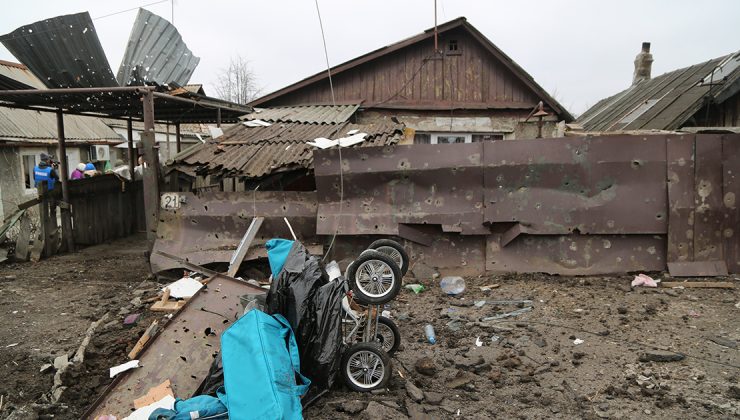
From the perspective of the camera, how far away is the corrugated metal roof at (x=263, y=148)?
724 cm

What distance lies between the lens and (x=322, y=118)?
10.4m

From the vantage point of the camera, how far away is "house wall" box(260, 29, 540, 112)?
1213 centimetres

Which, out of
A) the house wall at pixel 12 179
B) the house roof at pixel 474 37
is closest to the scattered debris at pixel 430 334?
the house roof at pixel 474 37

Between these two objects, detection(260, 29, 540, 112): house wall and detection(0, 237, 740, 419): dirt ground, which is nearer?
detection(0, 237, 740, 419): dirt ground

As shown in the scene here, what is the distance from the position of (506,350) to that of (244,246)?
385cm

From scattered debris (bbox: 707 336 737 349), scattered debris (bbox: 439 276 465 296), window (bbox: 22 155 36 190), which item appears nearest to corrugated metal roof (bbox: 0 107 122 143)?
window (bbox: 22 155 36 190)

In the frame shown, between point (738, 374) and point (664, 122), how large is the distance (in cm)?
820

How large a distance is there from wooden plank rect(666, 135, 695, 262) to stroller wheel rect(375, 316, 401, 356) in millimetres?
4144

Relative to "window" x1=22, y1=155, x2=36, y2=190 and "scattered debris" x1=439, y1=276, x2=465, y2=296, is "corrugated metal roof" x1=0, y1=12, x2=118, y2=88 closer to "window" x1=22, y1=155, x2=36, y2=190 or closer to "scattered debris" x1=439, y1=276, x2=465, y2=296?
"scattered debris" x1=439, y1=276, x2=465, y2=296

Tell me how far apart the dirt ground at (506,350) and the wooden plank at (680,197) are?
68 cm

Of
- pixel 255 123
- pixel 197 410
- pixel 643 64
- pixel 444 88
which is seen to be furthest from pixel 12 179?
pixel 643 64

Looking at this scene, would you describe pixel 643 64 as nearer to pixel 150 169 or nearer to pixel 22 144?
pixel 150 169

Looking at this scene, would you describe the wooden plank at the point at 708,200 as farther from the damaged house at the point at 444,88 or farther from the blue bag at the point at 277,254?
the damaged house at the point at 444,88

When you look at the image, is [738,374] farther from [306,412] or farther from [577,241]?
[306,412]
